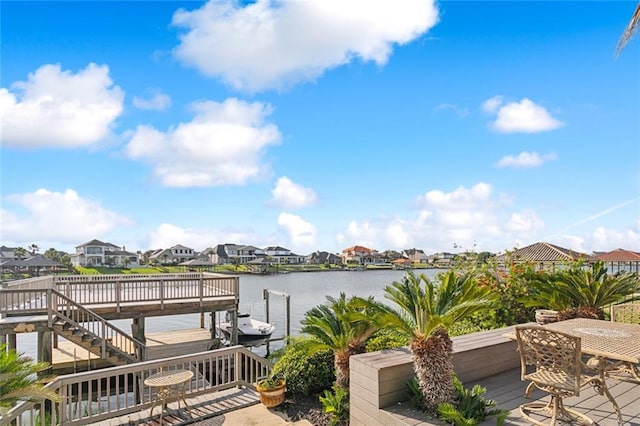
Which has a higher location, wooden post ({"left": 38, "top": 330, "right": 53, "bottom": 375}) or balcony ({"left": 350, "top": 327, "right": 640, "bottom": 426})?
balcony ({"left": 350, "top": 327, "right": 640, "bottom": 426})

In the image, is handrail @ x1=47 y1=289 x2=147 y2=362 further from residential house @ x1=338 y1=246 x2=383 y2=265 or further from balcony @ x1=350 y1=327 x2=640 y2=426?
residential house @ x1=338 y1=246 x2=383 y2=265

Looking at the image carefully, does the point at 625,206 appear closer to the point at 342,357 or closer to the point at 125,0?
the point at 342,357

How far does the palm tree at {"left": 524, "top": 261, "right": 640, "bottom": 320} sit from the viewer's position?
23.4 feet

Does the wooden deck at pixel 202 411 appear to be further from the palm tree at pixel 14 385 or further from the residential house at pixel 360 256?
the residential house at pixel 360 256

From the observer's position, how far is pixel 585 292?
7.15 metres

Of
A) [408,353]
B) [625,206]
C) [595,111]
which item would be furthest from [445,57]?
[408,353]

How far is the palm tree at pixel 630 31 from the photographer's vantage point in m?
6.20

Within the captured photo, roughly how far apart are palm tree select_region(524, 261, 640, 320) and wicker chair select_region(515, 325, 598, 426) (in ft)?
11.5

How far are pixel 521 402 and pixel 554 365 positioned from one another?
1.11m

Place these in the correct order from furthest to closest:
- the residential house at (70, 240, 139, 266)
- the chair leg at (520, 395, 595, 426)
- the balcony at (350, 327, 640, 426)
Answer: the residential house at (70, 240, 139, 266) → the balcony at (350, 327, 640, 426) → the chair leg at (520, 395, 595, 426)

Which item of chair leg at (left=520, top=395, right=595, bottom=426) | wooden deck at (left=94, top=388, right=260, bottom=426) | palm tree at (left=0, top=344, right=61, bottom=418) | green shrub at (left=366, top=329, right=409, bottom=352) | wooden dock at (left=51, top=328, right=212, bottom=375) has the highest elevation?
palm tree at (left=0, top=344, right=61, bottom=418)

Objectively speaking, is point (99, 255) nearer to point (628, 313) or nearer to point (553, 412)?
point (628, 313)

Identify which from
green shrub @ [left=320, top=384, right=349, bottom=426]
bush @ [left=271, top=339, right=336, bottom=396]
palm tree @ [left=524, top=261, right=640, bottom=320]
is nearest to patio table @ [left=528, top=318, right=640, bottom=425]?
palm tree @ [left=524, top=261, right=640, bottom=320]

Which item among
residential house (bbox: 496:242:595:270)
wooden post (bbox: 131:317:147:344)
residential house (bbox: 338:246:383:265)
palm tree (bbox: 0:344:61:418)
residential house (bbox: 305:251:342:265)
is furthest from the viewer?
residential house (bbox: 338:246:383:265)
